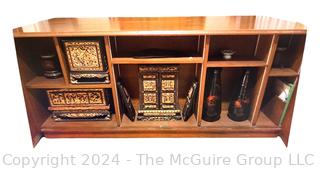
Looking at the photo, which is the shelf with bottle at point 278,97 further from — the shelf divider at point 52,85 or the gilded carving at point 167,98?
the shelf divider at point 52,85

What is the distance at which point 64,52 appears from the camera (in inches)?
54.0

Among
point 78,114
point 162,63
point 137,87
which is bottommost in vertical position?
point 78,114

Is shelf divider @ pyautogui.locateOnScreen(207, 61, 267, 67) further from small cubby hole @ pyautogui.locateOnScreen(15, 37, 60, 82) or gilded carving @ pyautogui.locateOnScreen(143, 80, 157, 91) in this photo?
small cubby hole @ pyautogui.locateOnScreen(15, 37, 60, 82)

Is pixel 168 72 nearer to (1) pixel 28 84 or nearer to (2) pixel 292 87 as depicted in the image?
(2) pixel 292 87

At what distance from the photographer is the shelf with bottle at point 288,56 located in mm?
1321

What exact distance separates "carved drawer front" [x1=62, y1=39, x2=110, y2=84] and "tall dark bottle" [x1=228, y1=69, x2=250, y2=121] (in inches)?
36.8

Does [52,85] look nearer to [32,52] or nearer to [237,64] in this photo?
[32,52]

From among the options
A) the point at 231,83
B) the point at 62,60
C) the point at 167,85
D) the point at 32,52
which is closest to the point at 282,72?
the point at 231,83

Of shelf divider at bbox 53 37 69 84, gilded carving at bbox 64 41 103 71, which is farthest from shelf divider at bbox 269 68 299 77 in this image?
shelf divider at bbox 53 37 69 84

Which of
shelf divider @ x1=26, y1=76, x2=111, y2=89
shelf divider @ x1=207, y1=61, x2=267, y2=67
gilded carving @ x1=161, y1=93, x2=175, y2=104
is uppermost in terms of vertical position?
shelf divider @ x1=207, y1=61, x2=267, y2=67

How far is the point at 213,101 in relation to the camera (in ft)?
5.03

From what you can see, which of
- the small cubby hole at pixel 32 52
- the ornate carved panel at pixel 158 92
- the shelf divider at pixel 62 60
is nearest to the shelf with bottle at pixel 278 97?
the ornate carved panel at pixel 158 92

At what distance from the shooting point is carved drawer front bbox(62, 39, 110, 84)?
4.33 feet

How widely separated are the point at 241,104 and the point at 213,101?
0.21m
